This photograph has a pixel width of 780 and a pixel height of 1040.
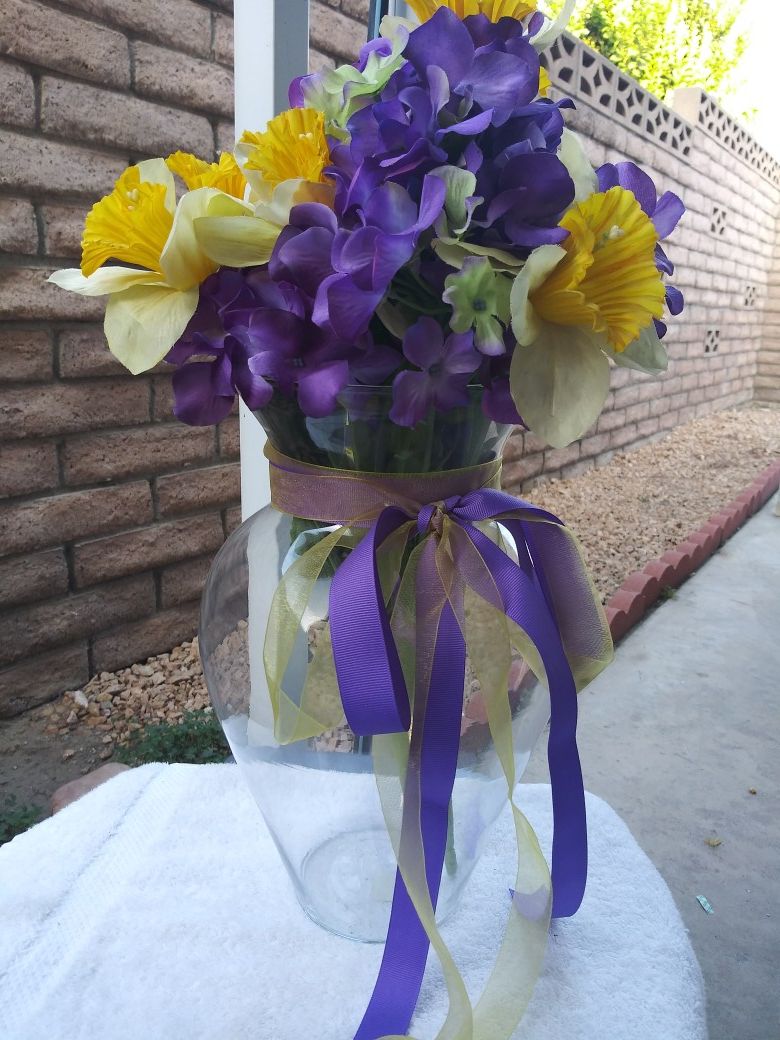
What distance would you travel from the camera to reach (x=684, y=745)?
213 cm

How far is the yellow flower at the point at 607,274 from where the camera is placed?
51cm

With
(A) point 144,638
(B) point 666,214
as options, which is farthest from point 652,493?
(B) point 666,214

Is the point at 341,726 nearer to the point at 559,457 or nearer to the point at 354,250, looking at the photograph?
the point at 354,250

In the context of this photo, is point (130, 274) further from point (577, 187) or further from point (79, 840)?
point (79, 840)

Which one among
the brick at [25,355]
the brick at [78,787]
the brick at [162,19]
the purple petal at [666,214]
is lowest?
the brick at [78,787]

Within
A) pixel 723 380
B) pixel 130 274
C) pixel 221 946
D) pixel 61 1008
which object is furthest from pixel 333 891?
pixel 723 380

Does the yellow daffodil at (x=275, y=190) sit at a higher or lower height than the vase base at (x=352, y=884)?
higher

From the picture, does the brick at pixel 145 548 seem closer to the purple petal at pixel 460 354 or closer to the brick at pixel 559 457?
the purple petal at pixel 460 354

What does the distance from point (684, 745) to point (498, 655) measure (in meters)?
1.69

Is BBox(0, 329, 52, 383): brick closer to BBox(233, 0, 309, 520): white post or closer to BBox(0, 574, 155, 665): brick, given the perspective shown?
BBox(0, 574, 155, 665): brick

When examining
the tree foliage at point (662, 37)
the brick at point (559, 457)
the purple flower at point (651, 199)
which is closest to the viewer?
the purple flower at point (651, 199)

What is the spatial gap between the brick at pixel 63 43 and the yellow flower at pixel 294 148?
1.19m

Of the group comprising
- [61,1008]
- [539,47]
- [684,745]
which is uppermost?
[539,47]

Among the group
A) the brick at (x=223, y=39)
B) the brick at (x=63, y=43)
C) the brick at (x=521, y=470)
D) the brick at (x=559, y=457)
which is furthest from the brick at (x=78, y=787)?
the brick at (x=559, y=457)
